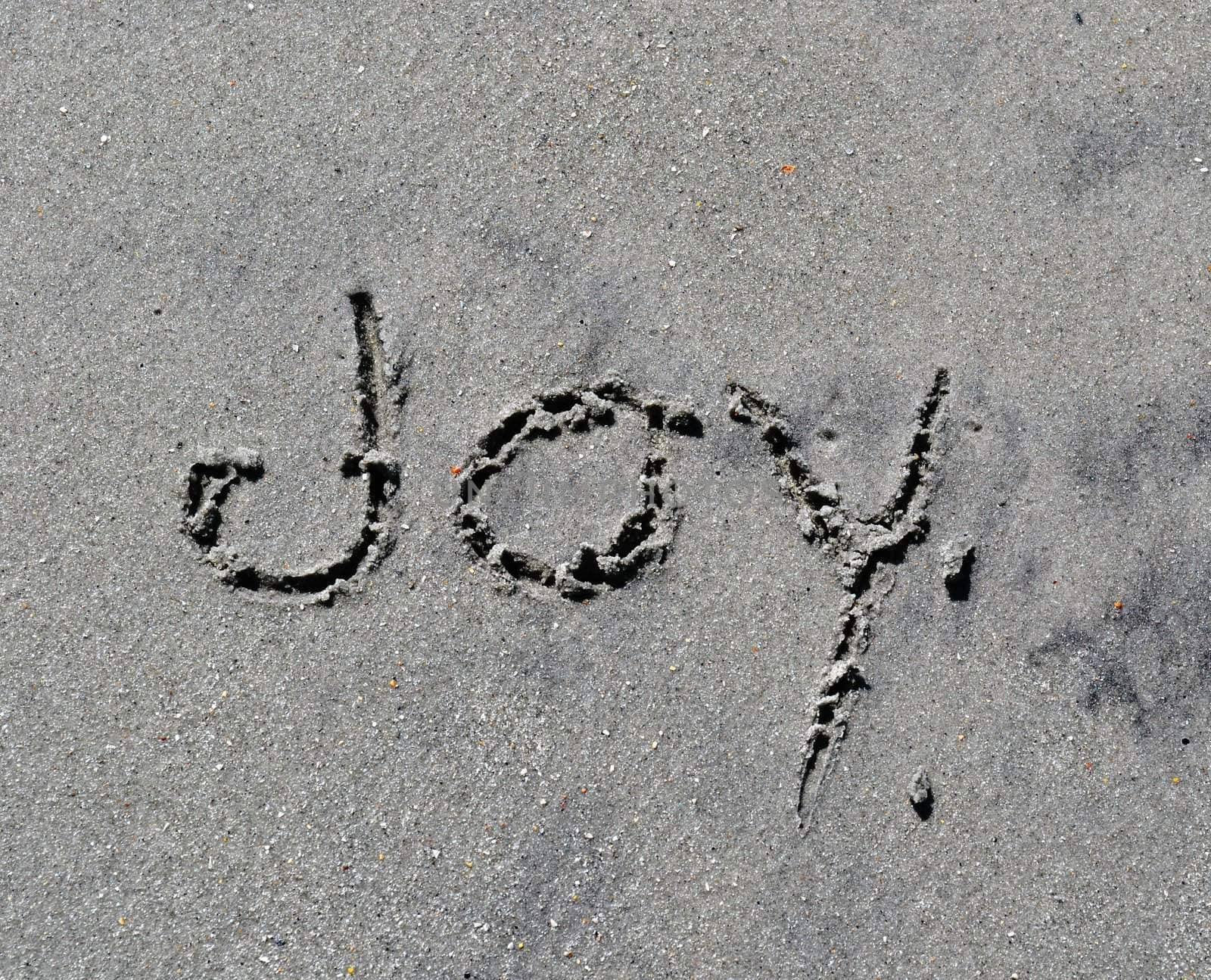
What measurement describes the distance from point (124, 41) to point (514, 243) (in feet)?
4.32

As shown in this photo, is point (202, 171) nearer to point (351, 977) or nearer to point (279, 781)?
point (279, 781)

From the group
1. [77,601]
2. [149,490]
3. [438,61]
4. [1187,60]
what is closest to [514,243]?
[438,61]

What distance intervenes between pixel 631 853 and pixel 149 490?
5.40ft

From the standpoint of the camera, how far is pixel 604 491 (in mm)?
2805

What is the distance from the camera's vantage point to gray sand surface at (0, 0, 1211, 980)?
2.65 meters

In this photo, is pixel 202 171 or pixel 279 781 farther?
pixel 202 171

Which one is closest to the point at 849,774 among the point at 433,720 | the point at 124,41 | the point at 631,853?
the point at 631,853

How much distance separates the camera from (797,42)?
2953mm

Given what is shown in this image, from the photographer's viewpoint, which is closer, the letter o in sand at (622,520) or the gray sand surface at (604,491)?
the gray sand surface at (604,491)

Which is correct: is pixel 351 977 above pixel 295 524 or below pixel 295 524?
below

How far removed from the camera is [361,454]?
9.17 ft

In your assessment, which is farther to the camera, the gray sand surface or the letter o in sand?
the letter o in sand

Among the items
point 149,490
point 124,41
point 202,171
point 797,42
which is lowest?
point 149,490

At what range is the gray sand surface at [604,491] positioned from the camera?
2.65 metres
